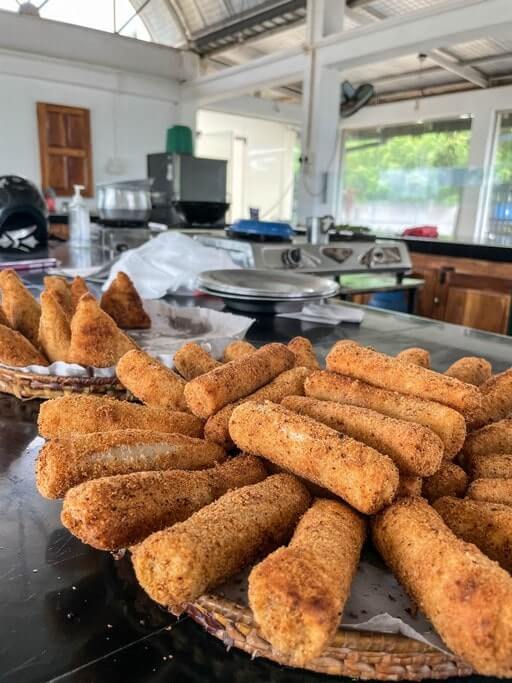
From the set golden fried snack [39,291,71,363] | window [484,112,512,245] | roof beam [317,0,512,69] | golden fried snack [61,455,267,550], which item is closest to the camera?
golden fried snack [61,455,267,550]

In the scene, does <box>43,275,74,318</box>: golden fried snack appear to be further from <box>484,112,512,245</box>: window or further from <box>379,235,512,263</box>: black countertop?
<box>484,112,512,245</box>: window

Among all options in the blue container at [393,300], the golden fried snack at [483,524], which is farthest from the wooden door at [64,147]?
the golden fried snack at [483,524]

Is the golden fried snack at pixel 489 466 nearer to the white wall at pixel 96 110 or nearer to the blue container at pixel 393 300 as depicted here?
the blue container at pixel 393 300

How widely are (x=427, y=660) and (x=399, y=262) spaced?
3741 mm

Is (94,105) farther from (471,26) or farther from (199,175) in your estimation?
(471,26)

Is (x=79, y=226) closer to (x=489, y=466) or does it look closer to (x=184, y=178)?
(x=184, y=178)

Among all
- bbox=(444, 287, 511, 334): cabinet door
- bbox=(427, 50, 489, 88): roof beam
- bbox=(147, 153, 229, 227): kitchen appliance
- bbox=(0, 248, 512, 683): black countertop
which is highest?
bbox=(427, 50, 489, 88): roof beam

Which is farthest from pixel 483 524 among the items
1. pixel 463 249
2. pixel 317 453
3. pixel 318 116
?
pixel 318 116

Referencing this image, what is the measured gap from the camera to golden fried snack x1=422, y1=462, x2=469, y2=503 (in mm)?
711

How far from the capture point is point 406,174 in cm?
958

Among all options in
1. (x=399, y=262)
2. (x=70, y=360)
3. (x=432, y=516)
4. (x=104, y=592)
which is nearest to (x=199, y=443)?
(x=104, y=592)

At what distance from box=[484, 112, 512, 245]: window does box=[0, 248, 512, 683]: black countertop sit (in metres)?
8.31

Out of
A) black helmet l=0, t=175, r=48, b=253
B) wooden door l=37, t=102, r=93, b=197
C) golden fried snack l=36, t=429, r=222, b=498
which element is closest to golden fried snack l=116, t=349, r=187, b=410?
golden fried snack l=36, t=429, r=222, b=498

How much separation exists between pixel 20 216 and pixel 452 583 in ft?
11.9
